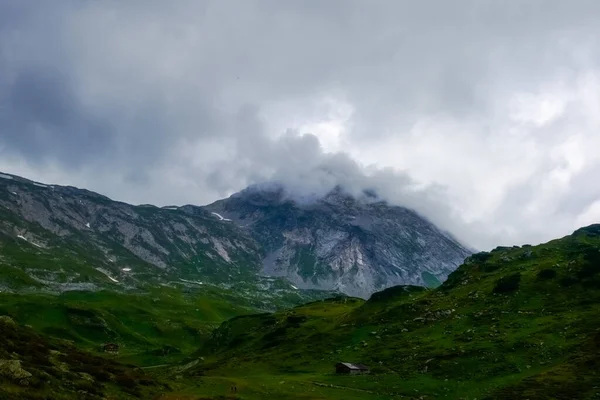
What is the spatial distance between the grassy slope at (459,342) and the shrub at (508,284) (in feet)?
0.98

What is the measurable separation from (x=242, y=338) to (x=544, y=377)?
115 meters

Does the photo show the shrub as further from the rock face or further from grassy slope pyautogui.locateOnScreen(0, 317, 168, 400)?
the rock face

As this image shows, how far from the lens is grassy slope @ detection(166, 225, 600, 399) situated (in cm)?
7156

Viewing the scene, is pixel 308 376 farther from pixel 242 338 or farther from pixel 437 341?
pixel 242 338

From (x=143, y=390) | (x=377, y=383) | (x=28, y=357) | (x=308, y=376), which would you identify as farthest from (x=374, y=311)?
(x=28, y=357)

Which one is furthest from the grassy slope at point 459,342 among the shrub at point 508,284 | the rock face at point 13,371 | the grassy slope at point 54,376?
the rock face at point 13,371

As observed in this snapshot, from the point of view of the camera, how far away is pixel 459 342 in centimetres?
9444

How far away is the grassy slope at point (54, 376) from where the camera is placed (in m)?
Result: 34.9

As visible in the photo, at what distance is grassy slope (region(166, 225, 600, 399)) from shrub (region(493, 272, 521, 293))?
30 cm

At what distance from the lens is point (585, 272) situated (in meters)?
113

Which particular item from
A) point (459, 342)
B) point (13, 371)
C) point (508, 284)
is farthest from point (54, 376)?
point (508, 284)

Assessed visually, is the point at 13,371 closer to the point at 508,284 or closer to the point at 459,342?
the point at 459,342

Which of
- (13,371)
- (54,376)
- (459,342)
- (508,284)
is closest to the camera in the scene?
(13,371)

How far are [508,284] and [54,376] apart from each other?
103128 mm
